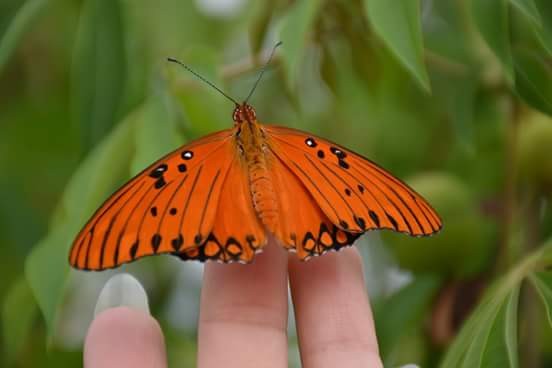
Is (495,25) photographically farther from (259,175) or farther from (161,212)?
(161,212)

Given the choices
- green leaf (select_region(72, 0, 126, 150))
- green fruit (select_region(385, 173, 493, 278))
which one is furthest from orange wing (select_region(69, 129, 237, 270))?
green fruit (select_region(385, 173, 493, 278))

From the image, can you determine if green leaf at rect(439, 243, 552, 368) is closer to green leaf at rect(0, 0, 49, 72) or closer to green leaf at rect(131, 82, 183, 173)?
green leaf at rect(131, 82, 183, 173)

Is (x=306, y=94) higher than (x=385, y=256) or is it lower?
higher

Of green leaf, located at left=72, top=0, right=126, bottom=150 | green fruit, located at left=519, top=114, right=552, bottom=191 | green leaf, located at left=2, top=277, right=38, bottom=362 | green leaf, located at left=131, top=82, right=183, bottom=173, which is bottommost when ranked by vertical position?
green leaf, located at left=2, top=277, right=38, bottom=362

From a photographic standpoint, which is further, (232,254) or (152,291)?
(152,291)

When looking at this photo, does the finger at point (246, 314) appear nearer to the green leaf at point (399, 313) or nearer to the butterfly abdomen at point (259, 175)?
the butterfly abdomen at point (259, 175)

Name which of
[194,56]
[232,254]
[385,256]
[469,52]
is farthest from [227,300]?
[385,256]

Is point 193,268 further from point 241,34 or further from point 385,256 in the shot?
point 241,34
